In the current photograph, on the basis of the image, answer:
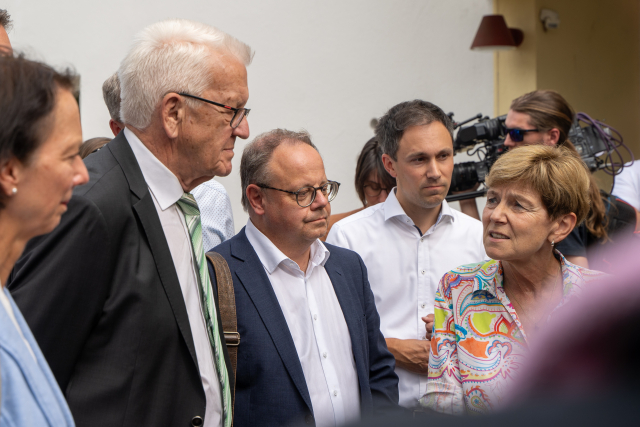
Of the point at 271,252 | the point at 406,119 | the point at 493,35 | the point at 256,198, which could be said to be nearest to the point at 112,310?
the point at 271,252

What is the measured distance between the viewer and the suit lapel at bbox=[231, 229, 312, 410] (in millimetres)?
1953

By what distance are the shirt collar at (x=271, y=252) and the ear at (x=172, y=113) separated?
Answer: 65 centimetres

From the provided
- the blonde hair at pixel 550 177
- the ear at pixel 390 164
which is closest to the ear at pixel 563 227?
the blonde hair at pixel 550 177

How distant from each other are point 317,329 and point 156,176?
80 cm

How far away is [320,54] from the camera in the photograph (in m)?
5.40

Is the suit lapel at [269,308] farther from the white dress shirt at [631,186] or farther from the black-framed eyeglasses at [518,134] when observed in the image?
the white dress shirt at [631,186]

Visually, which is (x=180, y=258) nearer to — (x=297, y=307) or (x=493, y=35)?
(x=297, y=307)

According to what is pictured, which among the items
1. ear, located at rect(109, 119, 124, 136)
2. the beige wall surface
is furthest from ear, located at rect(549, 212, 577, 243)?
the beige wall surface

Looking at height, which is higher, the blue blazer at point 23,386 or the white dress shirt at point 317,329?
the blue blazer at point 23,386

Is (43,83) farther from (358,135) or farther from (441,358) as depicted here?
(358,135)

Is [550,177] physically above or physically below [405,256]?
above

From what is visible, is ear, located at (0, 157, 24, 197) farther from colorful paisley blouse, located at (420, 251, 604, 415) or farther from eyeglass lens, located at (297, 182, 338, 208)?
colorful paisley blouse, located at (420, 251, 604, 415)

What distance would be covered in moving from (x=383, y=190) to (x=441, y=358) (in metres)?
1.39

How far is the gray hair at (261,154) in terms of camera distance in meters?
2.28
